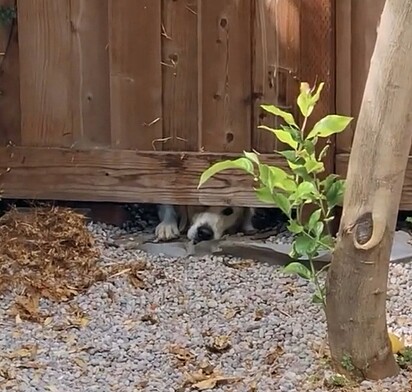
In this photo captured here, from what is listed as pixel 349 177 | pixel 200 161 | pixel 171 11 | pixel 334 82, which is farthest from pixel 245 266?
pixel 349 177

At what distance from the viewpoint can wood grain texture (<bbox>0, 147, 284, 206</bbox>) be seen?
4172 mm

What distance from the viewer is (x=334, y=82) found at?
406cm

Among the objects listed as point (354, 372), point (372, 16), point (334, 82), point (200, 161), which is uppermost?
point (372, 16)

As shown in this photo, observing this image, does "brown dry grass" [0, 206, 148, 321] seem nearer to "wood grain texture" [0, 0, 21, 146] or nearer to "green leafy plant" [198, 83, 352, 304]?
"wood grain texture" [0, 0, 21, 146]

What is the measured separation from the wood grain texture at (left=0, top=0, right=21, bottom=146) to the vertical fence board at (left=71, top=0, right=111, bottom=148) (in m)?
0.27

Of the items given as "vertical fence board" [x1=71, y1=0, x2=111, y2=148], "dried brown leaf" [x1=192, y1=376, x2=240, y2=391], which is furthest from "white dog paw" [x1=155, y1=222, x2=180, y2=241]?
"dried brown leaf" [x1=192, y1=376, x2=240, y2=391]

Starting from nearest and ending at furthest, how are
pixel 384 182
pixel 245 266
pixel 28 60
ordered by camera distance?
pixel 384 182
pixel 245 266
pixel 28 60

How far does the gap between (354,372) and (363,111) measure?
0.71 metres

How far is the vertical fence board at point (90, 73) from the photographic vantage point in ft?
13.9

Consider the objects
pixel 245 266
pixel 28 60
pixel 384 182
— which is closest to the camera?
pixel 384 182

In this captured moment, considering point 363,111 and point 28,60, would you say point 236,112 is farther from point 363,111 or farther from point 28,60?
point 363,111

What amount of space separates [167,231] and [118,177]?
0.32 meters

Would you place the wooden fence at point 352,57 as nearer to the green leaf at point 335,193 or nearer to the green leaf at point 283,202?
the green leaf at point 335,193

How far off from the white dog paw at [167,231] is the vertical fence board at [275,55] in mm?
565
